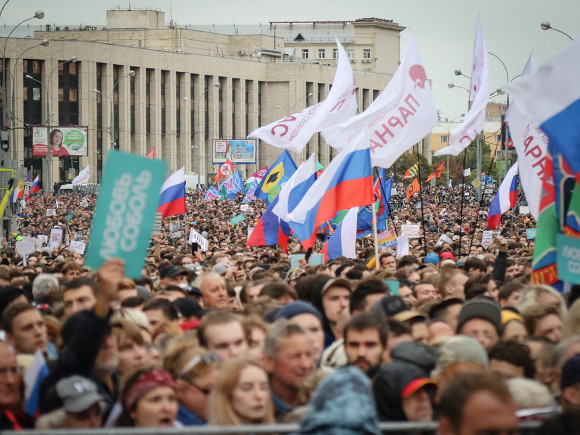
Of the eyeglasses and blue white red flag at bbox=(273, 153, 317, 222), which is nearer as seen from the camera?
the eyeglasses

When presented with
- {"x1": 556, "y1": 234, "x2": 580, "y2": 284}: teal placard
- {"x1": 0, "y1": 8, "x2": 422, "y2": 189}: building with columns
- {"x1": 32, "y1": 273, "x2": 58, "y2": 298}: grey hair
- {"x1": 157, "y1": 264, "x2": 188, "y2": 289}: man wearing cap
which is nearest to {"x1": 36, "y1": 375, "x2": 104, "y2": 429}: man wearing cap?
{"x1": 556, "y1": 234, "x2": 580, "y2": 284}: teal placard

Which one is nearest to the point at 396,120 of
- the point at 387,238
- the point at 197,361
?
the point at 387,238

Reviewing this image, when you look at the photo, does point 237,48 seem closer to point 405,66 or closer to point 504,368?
point 405,66

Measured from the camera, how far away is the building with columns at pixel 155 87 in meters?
93.1

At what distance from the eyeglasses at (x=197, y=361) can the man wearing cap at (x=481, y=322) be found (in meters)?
1.90

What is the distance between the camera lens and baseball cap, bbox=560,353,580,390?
17.1ft

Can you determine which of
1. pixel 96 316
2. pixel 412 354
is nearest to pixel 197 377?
pixel 96 316

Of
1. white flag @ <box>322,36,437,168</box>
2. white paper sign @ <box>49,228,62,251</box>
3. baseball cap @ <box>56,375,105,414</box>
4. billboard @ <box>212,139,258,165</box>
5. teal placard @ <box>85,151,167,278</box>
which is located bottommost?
white paper sign @ <box>49,228,62,251</box>

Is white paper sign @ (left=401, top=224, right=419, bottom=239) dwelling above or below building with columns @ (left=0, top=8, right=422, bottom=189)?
below

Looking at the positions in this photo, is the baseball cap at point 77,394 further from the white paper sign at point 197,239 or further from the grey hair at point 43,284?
the white paper sign at point 197,239

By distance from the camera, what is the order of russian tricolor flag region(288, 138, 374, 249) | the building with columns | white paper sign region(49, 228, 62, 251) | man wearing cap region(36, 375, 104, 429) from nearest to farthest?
1. man wearing cap region(36, 375, 104, 429)
2. russian tricolor flag region(288, 138, 374, 249)
3. white paper sign region(49, 228, 62, 251)
4. the building with columns

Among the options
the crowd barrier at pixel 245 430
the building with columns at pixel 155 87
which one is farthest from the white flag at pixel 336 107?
the building with columns at pixel 155 87

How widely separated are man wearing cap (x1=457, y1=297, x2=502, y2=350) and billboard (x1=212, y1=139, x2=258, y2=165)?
241 feet

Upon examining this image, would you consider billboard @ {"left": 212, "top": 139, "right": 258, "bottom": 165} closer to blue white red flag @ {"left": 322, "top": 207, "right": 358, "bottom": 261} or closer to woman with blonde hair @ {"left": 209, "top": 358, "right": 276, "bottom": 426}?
blue white red flag @ {"left": 322, "top": 207, "right": 358, "bottom": 261}
